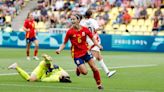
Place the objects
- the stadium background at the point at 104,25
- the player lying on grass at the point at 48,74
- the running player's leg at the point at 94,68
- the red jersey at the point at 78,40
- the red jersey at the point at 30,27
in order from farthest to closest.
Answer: the stadium background at the point at 104,25 → the red jersey at the point at 30,27 → the player lying on grass at the point at 48,74 → the red jersey at the point at 78,40 → the running player's leg at the point at 94,68

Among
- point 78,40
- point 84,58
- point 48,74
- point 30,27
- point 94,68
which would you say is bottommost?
point 30,27

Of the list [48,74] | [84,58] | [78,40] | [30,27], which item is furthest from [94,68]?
[30,27]

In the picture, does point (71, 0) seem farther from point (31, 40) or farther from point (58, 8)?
→ point (31, 40)

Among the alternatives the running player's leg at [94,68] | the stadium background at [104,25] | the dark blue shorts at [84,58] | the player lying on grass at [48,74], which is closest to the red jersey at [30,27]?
the stadium background at [104,25]

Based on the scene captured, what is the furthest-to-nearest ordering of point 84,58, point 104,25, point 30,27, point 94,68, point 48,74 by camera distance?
1. point 104,25
2. point 30,27
3. point 48,74
4. point 84,58
5. point 94,68

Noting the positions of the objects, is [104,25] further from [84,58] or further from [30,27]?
[84,58]

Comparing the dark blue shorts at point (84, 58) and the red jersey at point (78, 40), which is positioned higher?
the red jersey at point (78, 40)

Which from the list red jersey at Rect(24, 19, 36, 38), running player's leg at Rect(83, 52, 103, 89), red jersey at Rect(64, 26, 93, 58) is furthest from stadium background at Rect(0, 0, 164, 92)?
running player's leg at Rect(83, 52, 103, 89)

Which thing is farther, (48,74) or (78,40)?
(48,74)

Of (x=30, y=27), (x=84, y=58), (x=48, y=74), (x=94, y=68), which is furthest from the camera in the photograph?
(x=30, y=27)

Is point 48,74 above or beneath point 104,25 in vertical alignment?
above

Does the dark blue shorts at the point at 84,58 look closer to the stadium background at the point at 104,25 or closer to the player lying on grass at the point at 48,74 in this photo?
the player lying on grass at the point at 48,74

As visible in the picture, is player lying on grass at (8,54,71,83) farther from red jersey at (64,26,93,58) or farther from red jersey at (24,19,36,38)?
red jersey at (24,19,36,38)

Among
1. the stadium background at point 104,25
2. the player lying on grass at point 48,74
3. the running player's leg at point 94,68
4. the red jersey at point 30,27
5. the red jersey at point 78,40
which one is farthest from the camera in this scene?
the stadium background at point 104,25
